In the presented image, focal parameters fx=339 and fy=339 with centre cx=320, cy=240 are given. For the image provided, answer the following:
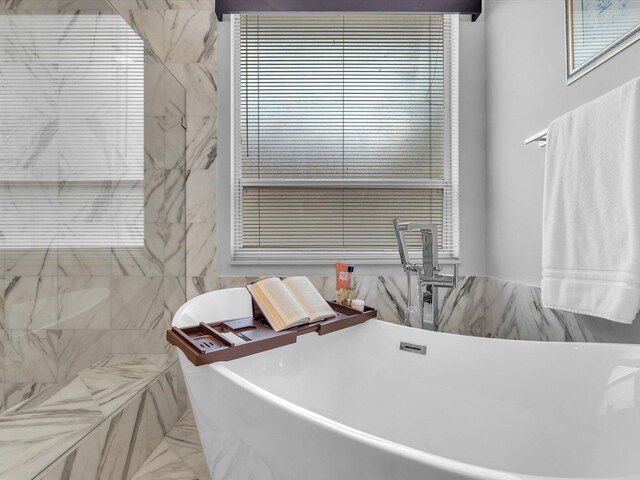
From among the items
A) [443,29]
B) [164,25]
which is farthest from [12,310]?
[443,29]

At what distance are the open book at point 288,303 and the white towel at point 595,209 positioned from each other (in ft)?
2.63

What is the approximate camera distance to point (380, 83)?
6.04ft

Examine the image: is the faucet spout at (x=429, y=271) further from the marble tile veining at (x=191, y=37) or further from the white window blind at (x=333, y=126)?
the marble tile veining at (x=191, y=37)

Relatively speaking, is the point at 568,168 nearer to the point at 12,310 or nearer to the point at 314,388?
the point at 314,388

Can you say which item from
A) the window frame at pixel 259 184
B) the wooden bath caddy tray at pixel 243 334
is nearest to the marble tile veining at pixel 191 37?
the window frame at pixel 259 184

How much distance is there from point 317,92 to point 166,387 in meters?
1.65

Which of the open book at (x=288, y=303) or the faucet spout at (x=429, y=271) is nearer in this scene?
the open book at (x=288, y=303)

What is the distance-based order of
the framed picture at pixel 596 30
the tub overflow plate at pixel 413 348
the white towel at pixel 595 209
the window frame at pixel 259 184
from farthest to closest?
the window frame at pixel 259 184 < the tub overflow plate at pixel 413 348 < the framed picture at pixel 596 30 < the white towel at pixel 595 209

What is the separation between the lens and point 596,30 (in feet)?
3.60

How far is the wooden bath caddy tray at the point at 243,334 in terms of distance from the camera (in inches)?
34.7

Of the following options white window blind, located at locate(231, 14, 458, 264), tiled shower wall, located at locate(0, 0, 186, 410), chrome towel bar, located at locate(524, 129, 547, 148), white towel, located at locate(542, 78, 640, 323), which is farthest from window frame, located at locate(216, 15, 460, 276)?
white towel, located at locate(542, 78, 640, 323)

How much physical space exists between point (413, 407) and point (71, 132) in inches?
63.2

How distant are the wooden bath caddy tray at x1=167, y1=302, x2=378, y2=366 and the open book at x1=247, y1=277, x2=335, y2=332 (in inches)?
1.1

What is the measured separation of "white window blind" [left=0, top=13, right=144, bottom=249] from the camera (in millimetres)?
1121
